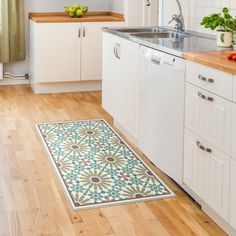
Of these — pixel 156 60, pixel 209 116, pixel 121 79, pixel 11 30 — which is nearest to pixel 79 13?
pixel 11 30

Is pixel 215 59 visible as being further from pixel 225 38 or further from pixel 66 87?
pixel 66 87

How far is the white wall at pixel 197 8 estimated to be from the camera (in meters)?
3.49

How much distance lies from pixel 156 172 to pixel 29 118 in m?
1.84

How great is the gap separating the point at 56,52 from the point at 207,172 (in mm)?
3524

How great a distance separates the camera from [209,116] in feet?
8.45

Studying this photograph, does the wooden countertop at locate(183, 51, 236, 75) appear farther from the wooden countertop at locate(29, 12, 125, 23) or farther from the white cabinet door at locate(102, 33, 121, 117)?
the wooden countertop at locate(29, 12, 125, 23)

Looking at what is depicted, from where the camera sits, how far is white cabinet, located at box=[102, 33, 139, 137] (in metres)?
3.82

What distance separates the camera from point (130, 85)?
3.89 m

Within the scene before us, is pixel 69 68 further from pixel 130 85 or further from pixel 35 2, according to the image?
pixel 130 85

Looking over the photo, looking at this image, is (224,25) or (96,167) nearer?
(224,25)

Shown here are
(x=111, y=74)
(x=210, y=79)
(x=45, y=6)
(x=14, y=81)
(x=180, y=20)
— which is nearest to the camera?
(x=210, y=79)

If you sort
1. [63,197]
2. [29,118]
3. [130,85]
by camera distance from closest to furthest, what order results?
[63,197]
[130,85]
[29,118]

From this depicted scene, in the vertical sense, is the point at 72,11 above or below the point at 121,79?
above

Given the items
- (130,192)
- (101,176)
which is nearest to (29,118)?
(101,176)
